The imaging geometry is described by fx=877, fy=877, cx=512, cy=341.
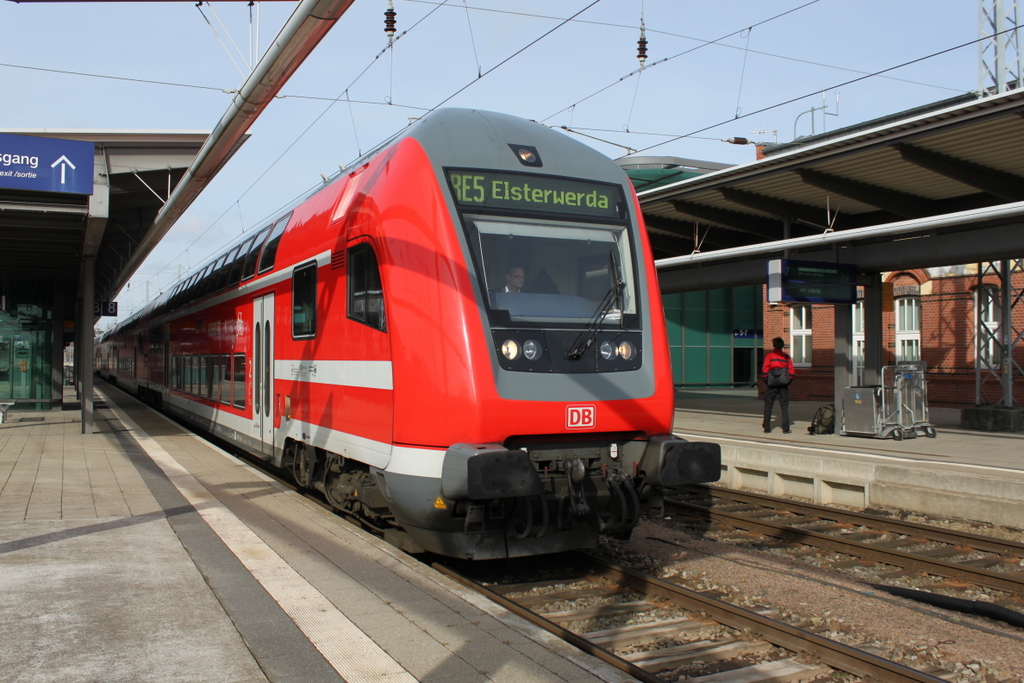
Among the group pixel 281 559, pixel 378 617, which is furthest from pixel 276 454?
pixel 378 617

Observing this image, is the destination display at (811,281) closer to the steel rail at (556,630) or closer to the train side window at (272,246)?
the train side window at (272,246)

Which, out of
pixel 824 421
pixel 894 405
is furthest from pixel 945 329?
pixel 894 405

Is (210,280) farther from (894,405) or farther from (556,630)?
(894,405)

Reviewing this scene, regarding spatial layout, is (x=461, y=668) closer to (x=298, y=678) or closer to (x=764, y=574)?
(x=298, y=678)

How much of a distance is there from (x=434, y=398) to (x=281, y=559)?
170 centimetres

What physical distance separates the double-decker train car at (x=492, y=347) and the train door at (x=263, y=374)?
2054mm

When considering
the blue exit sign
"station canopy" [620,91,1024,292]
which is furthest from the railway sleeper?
the blue exit sign

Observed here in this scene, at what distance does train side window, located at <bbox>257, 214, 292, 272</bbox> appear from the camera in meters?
9.73

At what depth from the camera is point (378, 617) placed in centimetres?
502

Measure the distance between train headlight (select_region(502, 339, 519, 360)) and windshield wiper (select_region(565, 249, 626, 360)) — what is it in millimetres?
418

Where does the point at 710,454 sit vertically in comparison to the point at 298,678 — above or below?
above

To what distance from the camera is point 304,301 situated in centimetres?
838

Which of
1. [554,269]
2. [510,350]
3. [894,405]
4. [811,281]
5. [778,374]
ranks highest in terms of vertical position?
[811,281]

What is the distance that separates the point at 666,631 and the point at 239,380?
7.54m
